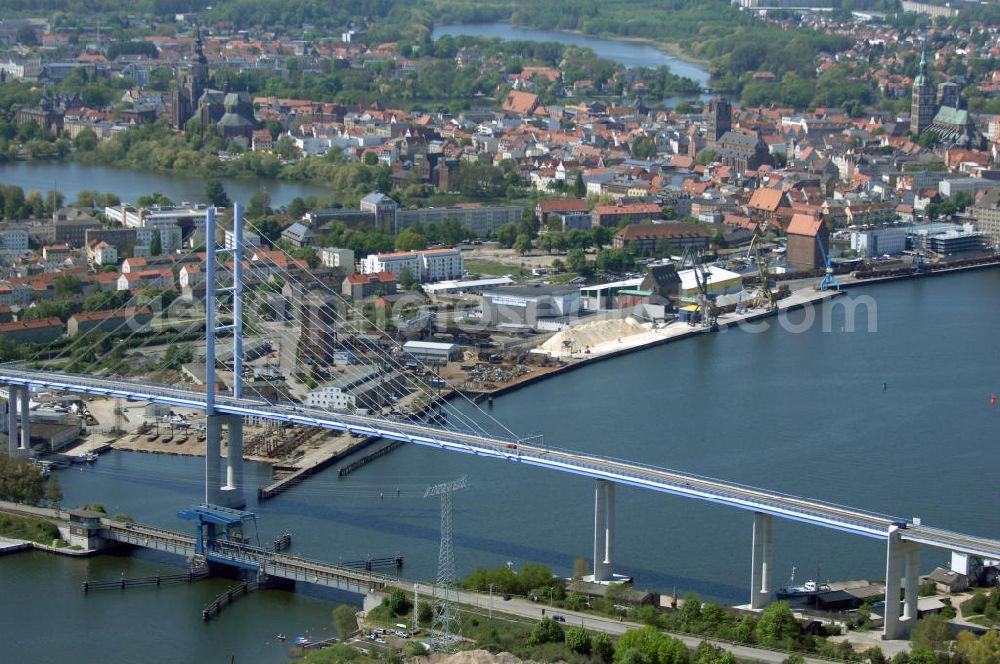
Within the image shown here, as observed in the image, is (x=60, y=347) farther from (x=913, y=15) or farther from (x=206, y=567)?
(x=913, y=15)

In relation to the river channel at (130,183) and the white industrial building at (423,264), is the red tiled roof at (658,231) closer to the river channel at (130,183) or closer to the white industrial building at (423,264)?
the white industrial building at (423,264)

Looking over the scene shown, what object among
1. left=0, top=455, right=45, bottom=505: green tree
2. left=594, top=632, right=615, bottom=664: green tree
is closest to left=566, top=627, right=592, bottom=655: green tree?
left=594, top=632, right=615, bottom=664: green tree

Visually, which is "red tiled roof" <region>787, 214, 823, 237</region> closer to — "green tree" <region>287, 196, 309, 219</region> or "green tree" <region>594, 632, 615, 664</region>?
"green tree" <region>287, 196, 309, 219</region>

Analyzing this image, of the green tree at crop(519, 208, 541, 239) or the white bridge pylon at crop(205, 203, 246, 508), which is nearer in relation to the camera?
the white bridge pylon at crop(205, 203, 246, 508)

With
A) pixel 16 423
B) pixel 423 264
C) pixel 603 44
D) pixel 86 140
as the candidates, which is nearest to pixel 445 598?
pixel 16 423

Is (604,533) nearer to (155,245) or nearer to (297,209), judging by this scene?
(155,245)

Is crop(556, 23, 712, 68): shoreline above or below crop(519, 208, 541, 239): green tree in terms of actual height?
above

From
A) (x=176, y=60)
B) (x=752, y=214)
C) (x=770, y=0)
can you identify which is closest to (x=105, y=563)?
(x=752, y=214)
